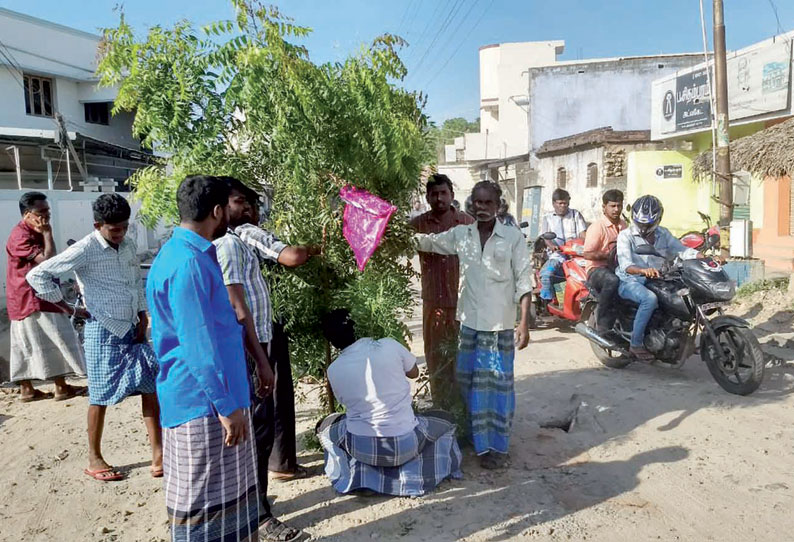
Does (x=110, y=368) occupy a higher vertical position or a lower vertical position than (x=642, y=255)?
lower

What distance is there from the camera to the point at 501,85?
119ft

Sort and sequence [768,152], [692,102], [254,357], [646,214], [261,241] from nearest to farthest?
[254,357], [261,241], [646,214], [768,152], [692,102]

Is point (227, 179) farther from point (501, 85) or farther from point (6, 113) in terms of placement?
point (501, 85)

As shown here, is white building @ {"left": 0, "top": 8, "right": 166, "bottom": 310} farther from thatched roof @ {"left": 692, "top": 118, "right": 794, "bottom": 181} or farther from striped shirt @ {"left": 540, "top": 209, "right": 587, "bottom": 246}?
thatched roof @ {"left": 692, "top": 118, "right": 794, "bottom": 181}

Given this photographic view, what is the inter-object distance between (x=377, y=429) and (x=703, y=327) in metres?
3.34

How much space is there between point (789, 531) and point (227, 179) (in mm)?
3492

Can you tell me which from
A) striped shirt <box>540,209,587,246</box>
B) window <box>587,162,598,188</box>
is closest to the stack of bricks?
window <box>587,162,598,188</box>

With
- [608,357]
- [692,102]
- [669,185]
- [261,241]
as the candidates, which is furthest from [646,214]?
[669,185]

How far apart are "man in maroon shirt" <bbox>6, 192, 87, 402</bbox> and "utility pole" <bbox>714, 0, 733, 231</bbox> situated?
30.2 feet

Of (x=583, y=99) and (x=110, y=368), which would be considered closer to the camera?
(x=110, y=368)

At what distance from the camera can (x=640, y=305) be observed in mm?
5691

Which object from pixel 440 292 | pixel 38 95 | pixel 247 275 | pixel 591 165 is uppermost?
pixel 38 95

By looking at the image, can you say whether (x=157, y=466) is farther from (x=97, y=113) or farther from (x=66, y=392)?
(x=97, y=113)

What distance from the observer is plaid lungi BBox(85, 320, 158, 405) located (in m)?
4.03
